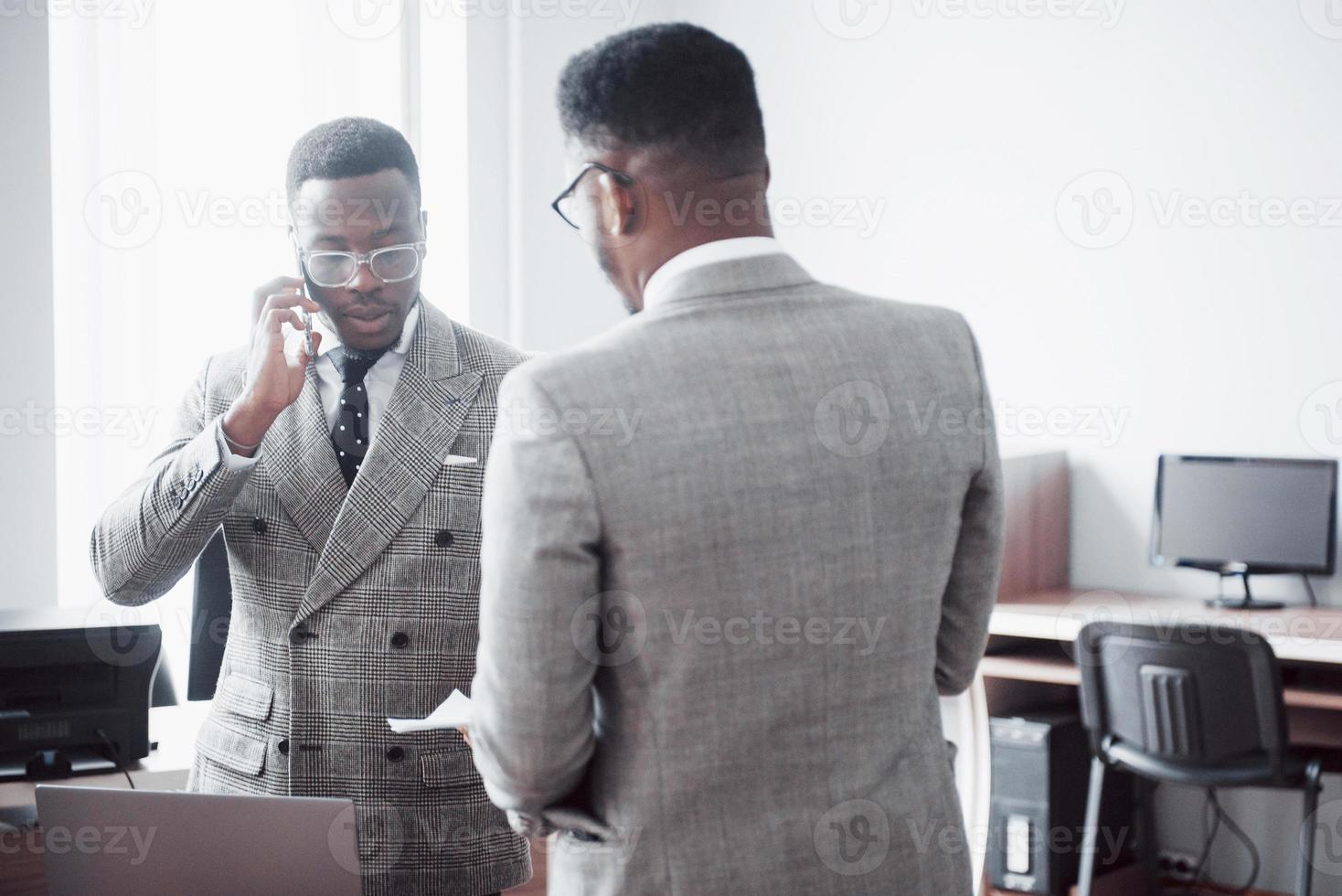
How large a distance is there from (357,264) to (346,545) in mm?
338

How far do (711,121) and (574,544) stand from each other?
1.28 ft

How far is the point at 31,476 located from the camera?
3207 mm

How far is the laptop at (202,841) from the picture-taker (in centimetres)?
120

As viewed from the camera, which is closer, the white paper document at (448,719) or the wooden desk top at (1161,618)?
the white paper document at (448,719)

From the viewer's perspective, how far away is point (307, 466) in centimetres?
160

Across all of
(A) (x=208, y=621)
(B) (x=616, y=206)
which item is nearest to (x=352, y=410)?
(A) (x=208, y=621)

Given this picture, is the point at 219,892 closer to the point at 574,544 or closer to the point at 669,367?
the point at 574,544

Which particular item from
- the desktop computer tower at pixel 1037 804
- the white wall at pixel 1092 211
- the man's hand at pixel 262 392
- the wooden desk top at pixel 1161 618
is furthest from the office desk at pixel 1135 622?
the man's hand at pixel 262 392

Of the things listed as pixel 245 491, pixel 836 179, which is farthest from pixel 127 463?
pixel 836 179

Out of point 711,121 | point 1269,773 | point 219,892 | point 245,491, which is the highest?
point 711,121

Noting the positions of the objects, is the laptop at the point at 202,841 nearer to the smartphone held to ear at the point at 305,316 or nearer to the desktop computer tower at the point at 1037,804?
the smartphone held to ear at the point at 305,316

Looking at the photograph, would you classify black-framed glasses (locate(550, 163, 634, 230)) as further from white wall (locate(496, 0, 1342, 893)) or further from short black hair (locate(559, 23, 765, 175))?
white wall (locate(496, 0, 1342, 893))

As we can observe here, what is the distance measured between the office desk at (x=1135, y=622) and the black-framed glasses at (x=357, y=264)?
226 centimetres

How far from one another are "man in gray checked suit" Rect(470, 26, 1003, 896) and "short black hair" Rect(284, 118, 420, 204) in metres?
0.50
